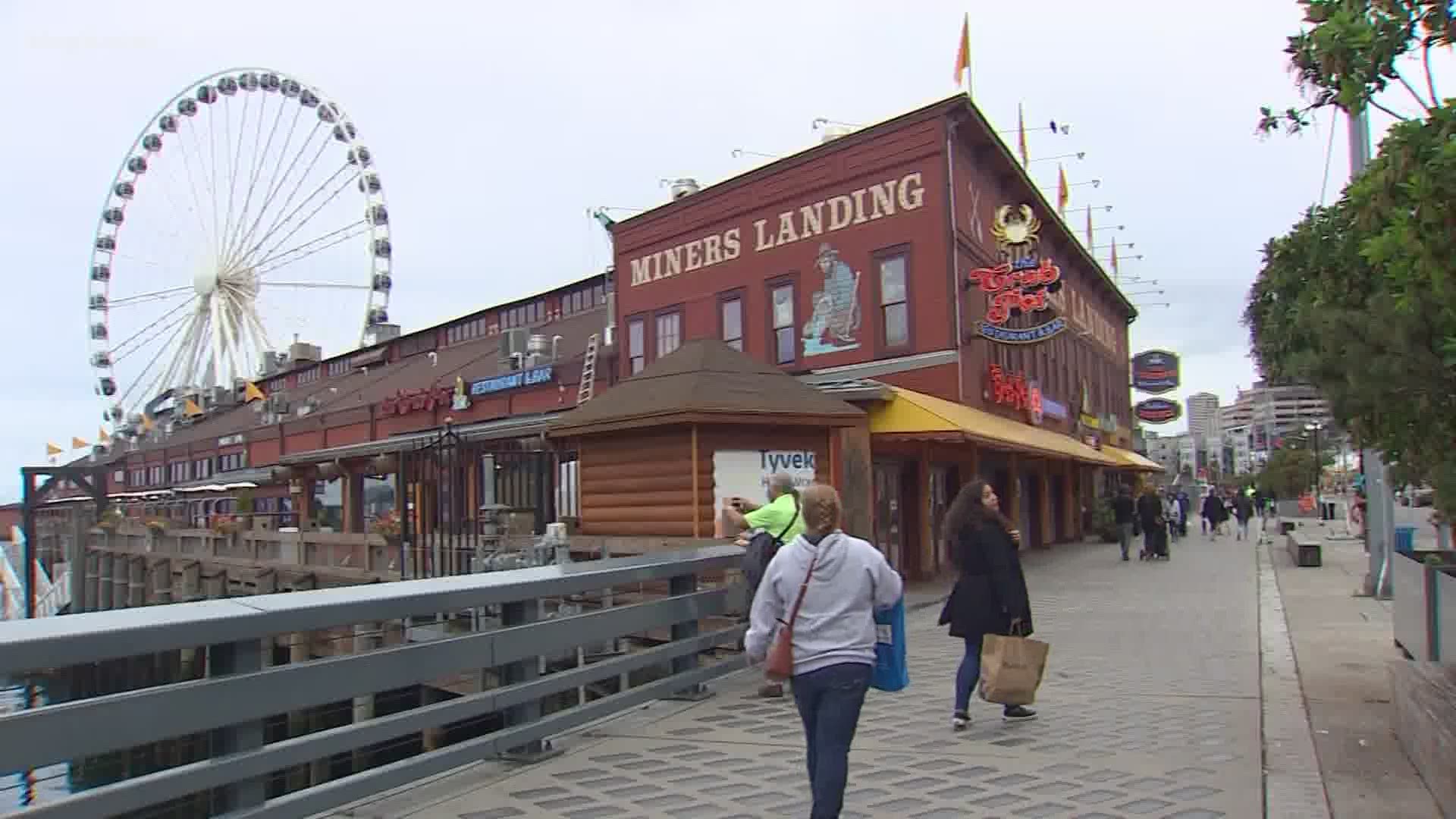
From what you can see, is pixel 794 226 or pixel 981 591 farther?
pixel 794 226

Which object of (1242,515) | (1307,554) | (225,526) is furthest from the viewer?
(1242,515)

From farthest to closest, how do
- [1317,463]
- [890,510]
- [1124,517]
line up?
[1317,463], [1124,517], [890,510]

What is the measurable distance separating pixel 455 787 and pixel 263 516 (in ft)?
79.6

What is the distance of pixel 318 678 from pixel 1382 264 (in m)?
5.40

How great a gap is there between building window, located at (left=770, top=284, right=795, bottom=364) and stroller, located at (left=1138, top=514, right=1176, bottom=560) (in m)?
8.43

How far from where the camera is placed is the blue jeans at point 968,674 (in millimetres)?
7328

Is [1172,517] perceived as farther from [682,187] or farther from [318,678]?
[318,678]

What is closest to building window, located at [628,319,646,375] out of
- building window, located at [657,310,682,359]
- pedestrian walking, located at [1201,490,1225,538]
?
building window, located at [657,310,682,359]

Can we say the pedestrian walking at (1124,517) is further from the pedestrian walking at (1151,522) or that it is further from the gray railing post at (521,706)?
the gray railing post at (521,706)

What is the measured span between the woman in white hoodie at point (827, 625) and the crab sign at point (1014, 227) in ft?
56.8

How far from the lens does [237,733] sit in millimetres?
4543

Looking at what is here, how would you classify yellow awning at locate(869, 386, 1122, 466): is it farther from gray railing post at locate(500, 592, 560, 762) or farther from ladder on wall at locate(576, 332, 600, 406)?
gray railing post at locate(500, 592, 560, 762)

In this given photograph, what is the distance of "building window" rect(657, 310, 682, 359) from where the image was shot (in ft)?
84.3

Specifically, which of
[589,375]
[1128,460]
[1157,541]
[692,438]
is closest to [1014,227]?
[1157,541]
